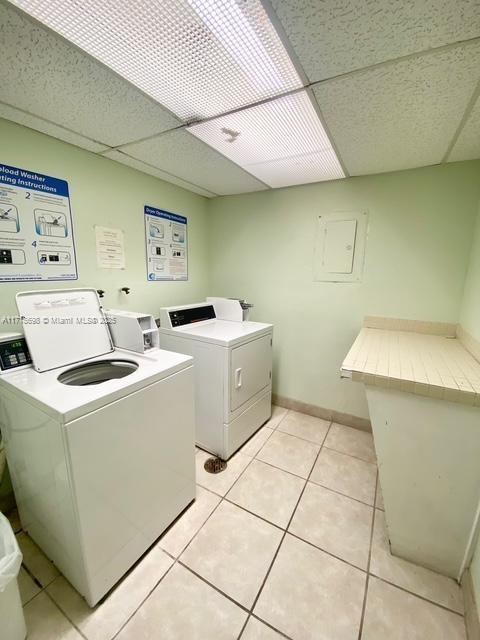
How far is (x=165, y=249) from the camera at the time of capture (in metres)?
2.28

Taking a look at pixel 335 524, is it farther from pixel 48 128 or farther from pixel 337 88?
pixel 48 128

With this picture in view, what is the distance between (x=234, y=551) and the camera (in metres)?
1.30

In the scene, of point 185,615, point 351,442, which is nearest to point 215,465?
point 185,615

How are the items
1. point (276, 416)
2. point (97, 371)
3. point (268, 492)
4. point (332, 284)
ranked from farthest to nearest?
point (276, 416) → point (332, 284) → point (268, 492) → point (97, 371)

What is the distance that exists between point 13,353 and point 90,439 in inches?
25.6

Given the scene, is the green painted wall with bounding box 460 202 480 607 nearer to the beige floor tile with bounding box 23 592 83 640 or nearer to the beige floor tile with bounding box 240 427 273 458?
the beige floor tile with bounding box 240 427 273 458

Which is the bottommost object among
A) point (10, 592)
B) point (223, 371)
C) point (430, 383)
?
point (10, 592)

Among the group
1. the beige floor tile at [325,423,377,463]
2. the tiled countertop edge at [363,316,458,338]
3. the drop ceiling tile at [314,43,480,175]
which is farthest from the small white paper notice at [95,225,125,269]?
the beige floor tile at [325,423,377,463]

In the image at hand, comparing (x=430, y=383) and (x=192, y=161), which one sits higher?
(x=192, y=161)

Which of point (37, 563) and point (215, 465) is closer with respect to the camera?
point (37, 563)

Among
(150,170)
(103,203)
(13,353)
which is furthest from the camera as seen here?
(150,170)

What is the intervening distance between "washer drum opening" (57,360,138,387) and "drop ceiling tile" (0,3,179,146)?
1.24 meters

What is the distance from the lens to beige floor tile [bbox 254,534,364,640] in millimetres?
1029

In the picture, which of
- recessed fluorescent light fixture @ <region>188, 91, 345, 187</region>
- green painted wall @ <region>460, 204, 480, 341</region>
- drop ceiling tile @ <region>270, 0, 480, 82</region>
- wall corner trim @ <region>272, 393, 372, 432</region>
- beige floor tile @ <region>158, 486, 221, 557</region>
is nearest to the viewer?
drop ceiling tile @ <region>270, 0, 480, 82</region>
